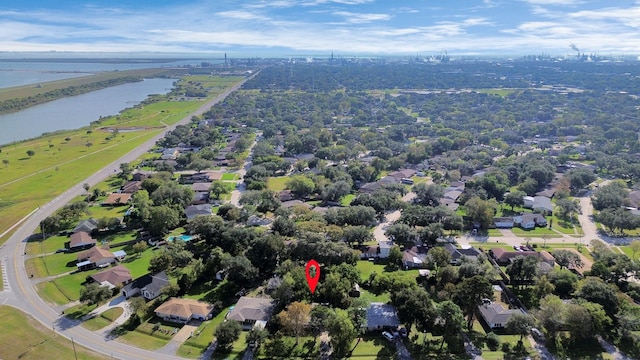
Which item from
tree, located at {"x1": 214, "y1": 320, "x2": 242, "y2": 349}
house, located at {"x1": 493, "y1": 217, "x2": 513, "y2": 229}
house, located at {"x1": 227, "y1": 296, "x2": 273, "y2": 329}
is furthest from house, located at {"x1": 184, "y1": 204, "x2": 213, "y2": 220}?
house, located at {"x1": 493, "y1": 217, "x2": 513, "y2": 229}

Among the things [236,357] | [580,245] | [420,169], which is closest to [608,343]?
[580,245]

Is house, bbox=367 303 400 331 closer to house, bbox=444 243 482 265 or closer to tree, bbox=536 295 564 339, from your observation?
tree, bbox=536 295 564 339

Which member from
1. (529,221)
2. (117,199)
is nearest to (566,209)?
(529,221)

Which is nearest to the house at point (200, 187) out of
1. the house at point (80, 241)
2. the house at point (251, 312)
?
the house at point (80, 241)

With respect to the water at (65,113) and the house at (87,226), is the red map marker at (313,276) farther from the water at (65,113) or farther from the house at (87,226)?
the water at (65,113)

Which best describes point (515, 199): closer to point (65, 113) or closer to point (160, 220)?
point (160, 220)
